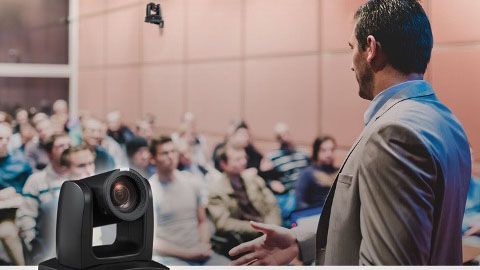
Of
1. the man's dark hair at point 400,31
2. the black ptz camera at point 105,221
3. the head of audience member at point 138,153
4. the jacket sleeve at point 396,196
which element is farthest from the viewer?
the head of audience member at point 138,153

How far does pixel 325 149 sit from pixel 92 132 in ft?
3.84

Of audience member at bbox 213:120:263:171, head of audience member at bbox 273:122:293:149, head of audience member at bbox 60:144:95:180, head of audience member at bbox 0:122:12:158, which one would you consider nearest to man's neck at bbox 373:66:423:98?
head of audience member at bbox 273:122:293:149

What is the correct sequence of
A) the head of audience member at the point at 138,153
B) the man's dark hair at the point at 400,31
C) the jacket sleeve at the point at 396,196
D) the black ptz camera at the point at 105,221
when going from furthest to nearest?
the head of audience member at the point at 138,153 → the man's dark hair at the point at 400,31 → the jacket sleeve at the point at 396,196 → the black ptz camera at the point at 105,221

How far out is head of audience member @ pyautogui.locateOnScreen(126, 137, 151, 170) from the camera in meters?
2.87

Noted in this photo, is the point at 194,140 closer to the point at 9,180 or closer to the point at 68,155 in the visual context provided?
the point at 68,155

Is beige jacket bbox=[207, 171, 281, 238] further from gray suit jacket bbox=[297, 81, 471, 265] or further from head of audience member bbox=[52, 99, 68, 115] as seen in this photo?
head of audience member bbox=[52, 99, 68, 115]

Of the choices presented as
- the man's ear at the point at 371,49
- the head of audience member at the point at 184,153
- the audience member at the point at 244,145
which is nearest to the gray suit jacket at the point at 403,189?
the man's ear at the point at 371,49

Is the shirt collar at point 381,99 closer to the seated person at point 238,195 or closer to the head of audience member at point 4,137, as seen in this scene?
the seated person at point 238,195

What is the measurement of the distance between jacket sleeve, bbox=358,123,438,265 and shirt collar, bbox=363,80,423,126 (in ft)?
0.43

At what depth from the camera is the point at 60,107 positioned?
9.28 feet

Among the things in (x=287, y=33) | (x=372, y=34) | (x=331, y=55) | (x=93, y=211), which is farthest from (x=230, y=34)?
(x=93, y=211)

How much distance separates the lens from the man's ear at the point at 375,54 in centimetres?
278

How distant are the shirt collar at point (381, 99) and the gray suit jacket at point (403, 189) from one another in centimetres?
2

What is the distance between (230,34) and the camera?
2.90 meters
